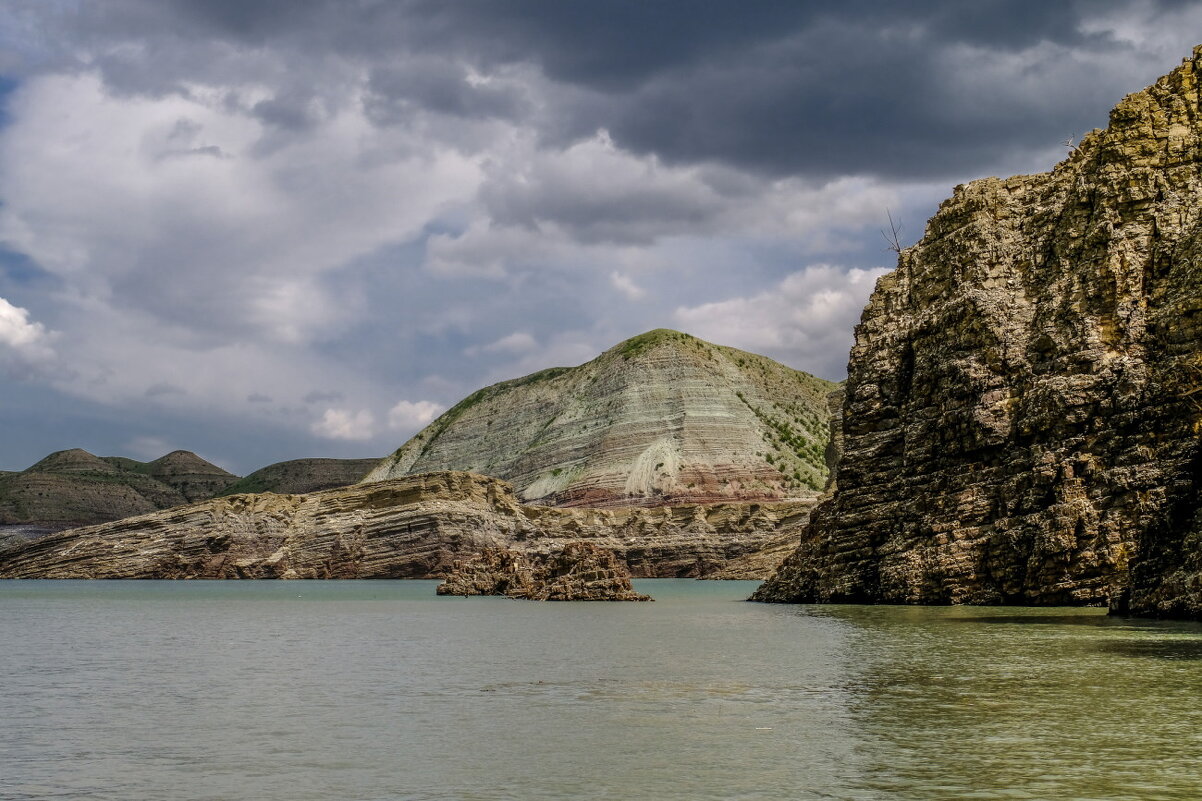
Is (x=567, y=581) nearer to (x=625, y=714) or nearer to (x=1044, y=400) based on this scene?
(x=1044, y=400)

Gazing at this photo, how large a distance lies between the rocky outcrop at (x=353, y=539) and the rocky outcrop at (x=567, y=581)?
5131 centimetres

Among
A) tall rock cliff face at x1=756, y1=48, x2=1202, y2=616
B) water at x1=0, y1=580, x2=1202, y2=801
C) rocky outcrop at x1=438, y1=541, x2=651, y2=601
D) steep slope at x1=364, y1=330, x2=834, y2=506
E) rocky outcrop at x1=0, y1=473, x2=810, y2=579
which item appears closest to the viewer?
water at x1=0, y1=580, x2=1202, y2=801

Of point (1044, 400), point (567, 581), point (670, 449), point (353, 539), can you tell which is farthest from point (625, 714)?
point (670, 449)

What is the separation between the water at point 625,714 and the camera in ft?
50.4

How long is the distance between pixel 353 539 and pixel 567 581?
7492 centimetres

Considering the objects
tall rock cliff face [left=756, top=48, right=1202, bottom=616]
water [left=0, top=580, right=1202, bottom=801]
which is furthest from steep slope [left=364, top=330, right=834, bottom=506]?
water [left=0, top=580, right=1202, bottom=801]

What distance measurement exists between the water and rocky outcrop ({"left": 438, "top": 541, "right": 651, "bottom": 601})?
94.3ft

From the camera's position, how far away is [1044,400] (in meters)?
48.8

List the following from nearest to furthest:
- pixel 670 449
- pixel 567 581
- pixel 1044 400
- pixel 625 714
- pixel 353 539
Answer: pixel 625 714
pixel 1044 400
pixel 567 581
pixel 353 539
pixel 670 449

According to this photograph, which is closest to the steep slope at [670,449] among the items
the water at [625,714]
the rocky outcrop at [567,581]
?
the rocky outcrop at [567,581]

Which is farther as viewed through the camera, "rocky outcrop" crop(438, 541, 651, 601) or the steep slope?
the steep slope

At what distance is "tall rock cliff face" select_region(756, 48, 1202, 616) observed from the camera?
1726 inches

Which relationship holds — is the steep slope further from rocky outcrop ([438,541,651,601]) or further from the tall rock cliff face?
the tall rock cliff face

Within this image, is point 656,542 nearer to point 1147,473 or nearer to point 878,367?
point 878,367
